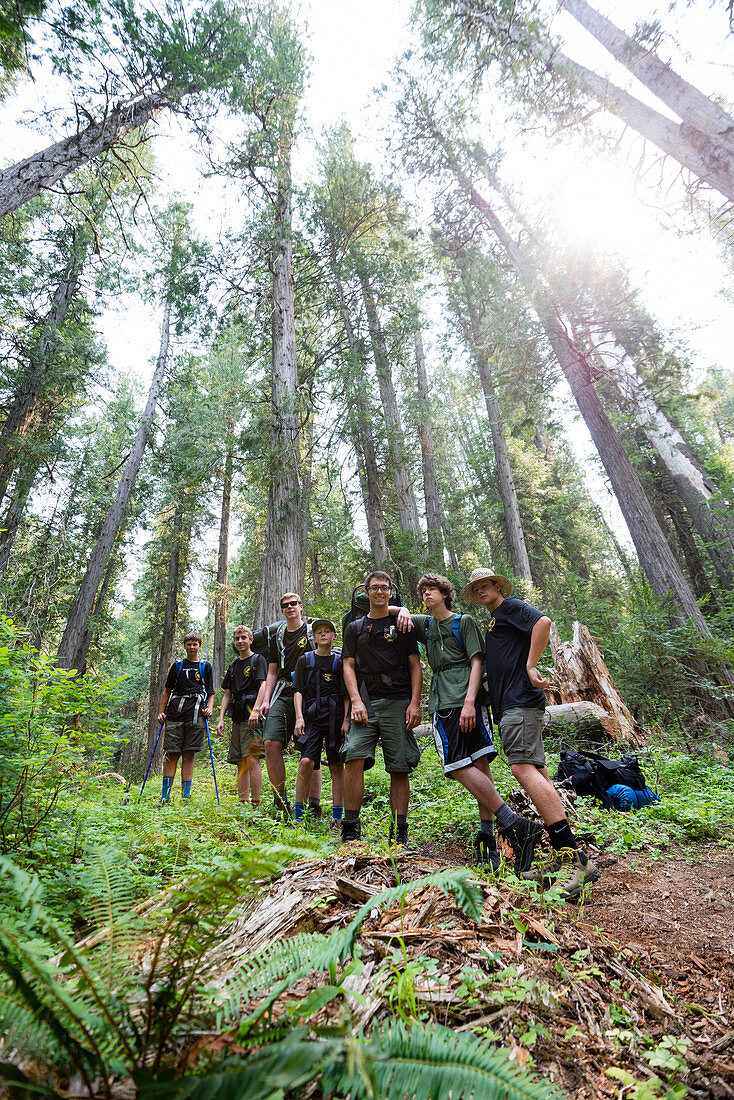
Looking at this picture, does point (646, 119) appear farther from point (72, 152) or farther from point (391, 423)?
point (72, 152)

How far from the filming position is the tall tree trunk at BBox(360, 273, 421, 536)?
1352 cm

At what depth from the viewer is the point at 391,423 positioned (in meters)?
15.6

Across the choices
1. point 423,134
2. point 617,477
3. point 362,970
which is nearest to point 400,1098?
point 362,970

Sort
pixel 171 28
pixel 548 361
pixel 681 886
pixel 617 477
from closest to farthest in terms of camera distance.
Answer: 1. pixel 681 886
2. pixel 171 28
3. pixel 617 477
4. pixel 548 361

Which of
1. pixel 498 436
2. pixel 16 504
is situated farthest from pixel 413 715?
pixel 498 436

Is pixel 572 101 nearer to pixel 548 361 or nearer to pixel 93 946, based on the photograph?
pixel 548 361

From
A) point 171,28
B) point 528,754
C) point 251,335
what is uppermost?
point 171,28

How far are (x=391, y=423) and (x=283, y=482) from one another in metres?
7.42

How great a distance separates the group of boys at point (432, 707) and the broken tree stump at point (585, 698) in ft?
11.7

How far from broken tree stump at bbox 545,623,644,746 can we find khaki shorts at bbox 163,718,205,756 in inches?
202

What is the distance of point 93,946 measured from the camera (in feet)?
5.32

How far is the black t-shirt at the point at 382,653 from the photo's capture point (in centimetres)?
435

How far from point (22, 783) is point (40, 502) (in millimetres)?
14193

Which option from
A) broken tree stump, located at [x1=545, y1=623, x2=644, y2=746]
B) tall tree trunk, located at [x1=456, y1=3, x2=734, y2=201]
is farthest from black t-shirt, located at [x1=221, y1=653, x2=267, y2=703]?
tall tree trunk, located at [x1=456, y1=3, x2=734, y2=201]
